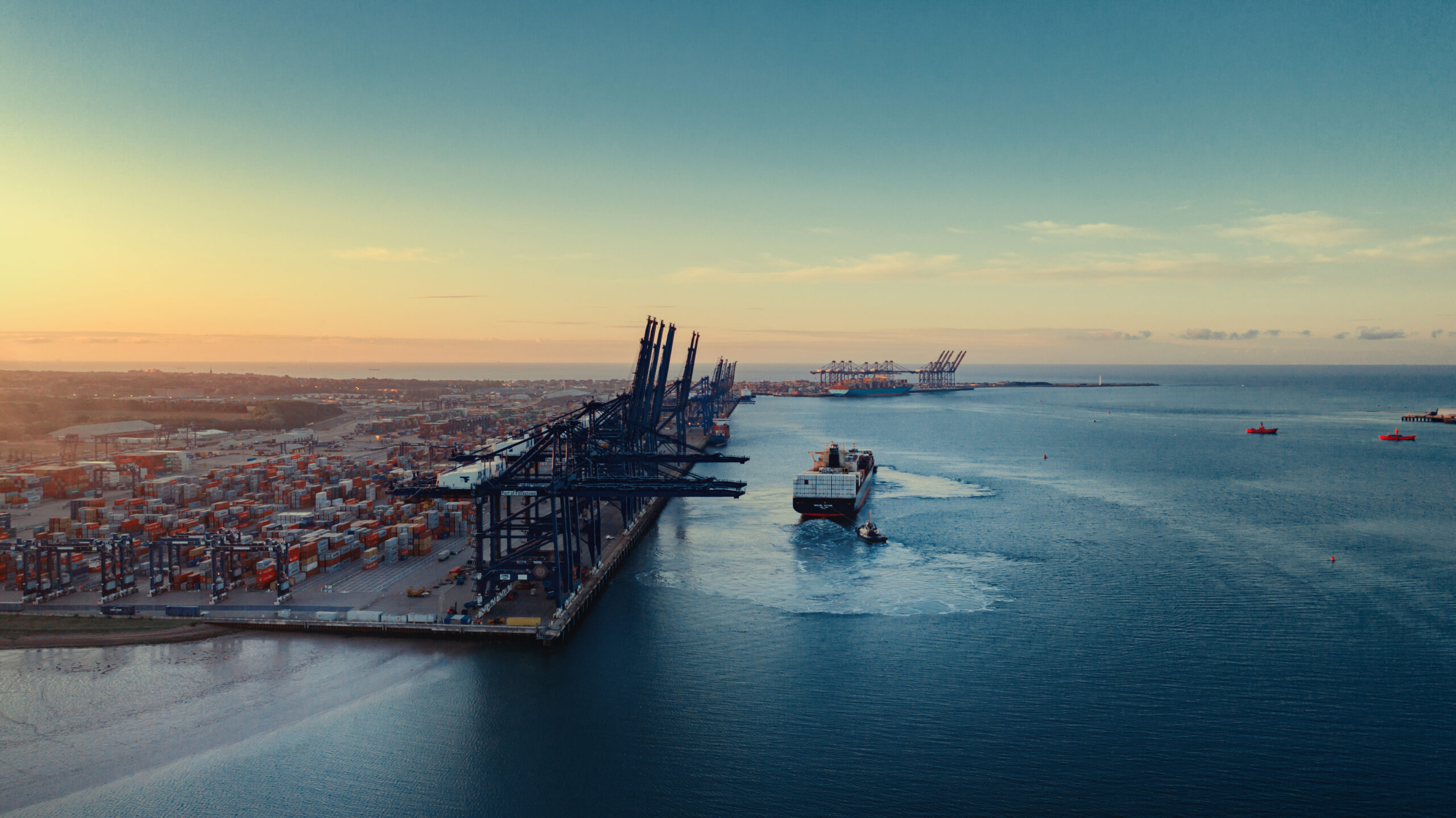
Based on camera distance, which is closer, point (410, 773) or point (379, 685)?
point (410, 773)

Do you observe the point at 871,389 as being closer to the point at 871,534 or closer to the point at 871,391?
the point at 871,391

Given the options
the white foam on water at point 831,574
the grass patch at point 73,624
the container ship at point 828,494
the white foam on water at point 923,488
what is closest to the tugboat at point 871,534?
the white foam on water at point 831,574

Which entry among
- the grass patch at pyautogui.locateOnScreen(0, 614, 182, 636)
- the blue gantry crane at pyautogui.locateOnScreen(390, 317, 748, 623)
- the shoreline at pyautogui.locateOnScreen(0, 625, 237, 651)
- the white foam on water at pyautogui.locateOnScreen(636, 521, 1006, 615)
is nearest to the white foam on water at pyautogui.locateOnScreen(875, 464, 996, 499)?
the white foam on water at pyautogui.locateOnScreen(636, 521, 1006, 615)

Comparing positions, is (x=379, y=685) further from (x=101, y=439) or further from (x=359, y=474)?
(x=101, y=439)

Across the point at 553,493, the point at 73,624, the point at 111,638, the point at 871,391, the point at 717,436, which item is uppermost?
the point at 871,391

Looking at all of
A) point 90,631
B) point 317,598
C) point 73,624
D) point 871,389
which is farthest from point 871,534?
point 871,389

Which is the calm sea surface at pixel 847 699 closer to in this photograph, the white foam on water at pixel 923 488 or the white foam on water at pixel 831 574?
the white foam on water at pixel 831 574

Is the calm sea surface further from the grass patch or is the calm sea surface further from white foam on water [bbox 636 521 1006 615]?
the grass patch

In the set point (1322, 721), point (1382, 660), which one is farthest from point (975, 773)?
point (1382, 660)
